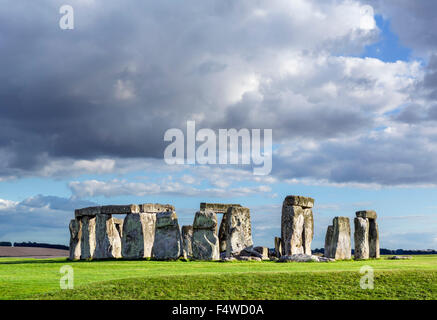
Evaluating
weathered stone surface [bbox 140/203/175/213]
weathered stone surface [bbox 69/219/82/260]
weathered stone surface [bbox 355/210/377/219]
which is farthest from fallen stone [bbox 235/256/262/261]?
weathered stone surface [bbox 69/219/82/260]

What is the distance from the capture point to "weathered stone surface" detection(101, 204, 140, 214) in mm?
25170

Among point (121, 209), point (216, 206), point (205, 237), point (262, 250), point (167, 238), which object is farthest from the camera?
point (216, 206)

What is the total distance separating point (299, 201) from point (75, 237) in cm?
1254

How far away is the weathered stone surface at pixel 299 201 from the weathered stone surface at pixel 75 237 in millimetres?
11844

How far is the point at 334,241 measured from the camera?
1021 inches

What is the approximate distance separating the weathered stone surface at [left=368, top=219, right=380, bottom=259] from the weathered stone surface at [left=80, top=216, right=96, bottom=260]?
15.0m

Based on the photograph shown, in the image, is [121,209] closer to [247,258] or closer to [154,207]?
[154,207]

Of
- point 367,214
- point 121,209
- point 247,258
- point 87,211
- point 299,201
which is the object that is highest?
point 299,201

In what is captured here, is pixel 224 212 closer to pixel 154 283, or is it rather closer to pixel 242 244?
pixel 242 244

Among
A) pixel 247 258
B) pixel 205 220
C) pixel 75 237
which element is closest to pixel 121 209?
pixel 205 220

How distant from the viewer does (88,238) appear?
27828 mm

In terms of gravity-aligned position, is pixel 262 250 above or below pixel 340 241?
below
